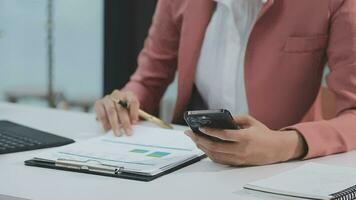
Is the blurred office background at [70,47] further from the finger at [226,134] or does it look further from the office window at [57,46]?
the finger at [226,134]

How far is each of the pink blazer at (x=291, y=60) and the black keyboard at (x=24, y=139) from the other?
0.44m

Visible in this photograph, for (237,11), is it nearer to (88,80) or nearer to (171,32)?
(171,32)

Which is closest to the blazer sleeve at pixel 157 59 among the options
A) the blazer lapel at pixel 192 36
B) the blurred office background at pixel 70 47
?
the blazer lapel at pixel 192 36

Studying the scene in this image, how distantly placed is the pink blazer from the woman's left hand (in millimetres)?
86

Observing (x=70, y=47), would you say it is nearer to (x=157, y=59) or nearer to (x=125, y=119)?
(x=157, y=59)

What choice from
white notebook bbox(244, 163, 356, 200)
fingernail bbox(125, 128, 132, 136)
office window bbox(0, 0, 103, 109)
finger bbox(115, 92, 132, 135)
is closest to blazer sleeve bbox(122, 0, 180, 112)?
finger bbox(115, 92, 132, 135)

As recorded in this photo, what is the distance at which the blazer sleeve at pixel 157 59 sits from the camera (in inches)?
78.1

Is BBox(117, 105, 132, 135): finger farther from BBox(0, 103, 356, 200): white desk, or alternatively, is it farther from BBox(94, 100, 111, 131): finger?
BBox(0, 103, 356, 200): white desk

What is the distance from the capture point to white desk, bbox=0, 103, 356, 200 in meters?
1.11

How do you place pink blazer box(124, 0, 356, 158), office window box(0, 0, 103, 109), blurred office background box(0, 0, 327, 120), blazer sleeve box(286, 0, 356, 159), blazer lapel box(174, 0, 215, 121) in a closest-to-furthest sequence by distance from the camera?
blazer sleeve box(286, 0, 356, 159) < pink blazer box(124, 0, 356, 158) < blazer lapel box(174, 0, 215, 121) < blurred office background box(0, 0, 327, 120) < office window box(0, 0, 103, 109)

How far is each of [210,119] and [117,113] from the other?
50 centimetres

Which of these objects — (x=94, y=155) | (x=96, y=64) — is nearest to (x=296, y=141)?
(x=94, y=155)

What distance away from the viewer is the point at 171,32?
2.00 m

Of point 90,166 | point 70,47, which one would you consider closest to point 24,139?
point 90,166
